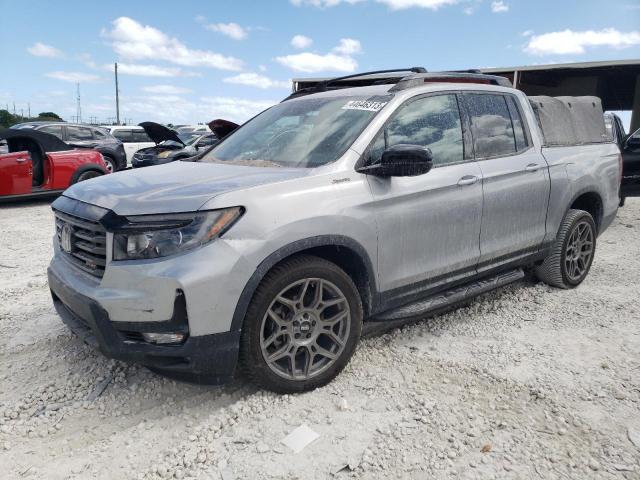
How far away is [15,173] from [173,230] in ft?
26.2

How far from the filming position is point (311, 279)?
288cm

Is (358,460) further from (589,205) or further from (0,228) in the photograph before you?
(0,228)

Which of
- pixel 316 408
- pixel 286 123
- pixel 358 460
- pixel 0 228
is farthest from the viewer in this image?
pixel 0 228

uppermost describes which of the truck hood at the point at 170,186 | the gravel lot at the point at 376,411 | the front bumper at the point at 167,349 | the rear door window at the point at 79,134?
the rear door window at the point at 79,134

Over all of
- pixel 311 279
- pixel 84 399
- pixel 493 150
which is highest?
pixel 493 150

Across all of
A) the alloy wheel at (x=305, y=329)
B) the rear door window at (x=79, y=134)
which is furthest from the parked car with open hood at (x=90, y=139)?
the alloy wheel at (x=305, y=329)

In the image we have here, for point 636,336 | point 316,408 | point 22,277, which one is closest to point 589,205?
point 636,336

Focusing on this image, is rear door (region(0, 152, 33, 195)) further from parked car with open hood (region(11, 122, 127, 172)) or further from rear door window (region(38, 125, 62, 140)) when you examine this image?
rear door window (region(38, 125, 62, 140))

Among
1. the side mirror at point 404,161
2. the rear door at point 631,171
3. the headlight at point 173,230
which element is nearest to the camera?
the headlight at point 173,230

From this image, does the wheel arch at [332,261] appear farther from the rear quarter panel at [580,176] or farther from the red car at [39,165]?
the red car at [39,165]

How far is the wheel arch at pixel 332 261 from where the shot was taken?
262cm

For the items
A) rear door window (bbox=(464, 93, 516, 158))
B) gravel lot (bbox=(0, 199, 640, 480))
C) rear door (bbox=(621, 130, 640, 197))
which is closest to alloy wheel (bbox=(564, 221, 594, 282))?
gravel lot (bbox=(0, 199, 640, 480))

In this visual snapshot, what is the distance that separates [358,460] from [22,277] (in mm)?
4276

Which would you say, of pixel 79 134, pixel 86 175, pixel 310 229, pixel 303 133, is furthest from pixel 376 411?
pixel 79 134
